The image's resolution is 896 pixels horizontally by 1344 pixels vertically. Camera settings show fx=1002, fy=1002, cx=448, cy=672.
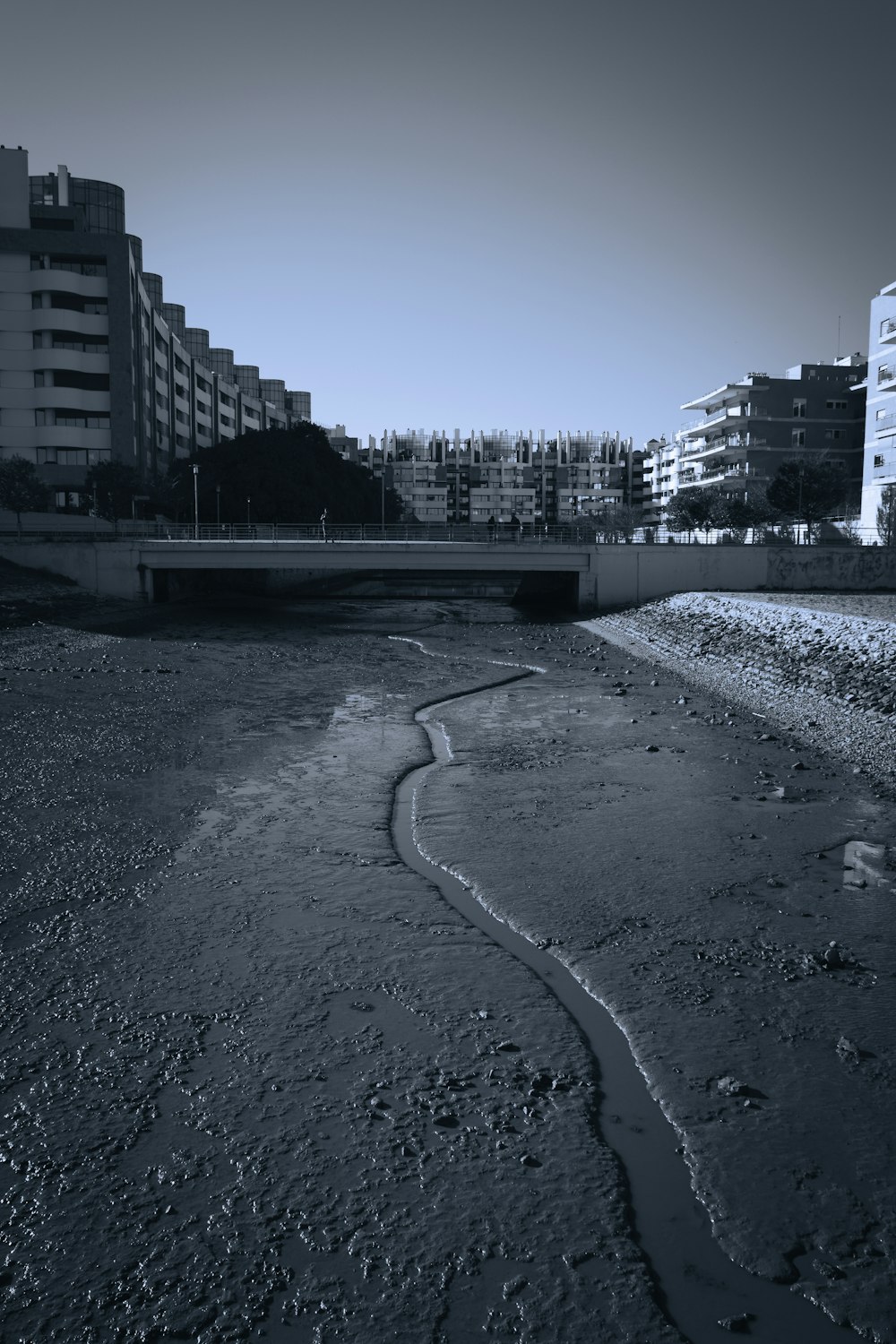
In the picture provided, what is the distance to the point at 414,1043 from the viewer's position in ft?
23.1

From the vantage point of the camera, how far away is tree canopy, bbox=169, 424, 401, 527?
67500 millimetres

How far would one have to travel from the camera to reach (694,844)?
38.4ft

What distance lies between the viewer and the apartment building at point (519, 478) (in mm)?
153250

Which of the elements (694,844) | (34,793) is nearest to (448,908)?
(694,844)

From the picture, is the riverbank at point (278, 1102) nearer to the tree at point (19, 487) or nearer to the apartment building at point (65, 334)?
the tree at point (19, 487)

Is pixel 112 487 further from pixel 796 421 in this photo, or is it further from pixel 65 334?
pixel 796 421

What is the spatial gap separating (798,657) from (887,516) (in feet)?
114

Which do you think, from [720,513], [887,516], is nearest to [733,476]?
[720,513]

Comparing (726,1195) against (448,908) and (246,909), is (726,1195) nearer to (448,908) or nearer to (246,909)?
(448,908)

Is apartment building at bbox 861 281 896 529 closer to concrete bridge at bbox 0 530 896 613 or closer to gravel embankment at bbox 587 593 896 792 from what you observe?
concrete bridge at bbox 0 530 896 613

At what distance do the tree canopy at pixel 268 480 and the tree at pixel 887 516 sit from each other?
35.5 metres

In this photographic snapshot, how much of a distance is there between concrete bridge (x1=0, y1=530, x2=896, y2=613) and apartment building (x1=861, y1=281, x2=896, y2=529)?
1422cm

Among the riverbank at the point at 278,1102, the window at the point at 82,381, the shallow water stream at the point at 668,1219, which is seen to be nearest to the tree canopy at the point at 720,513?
the window at the point at 82,381

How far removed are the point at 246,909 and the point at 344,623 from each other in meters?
35.2
